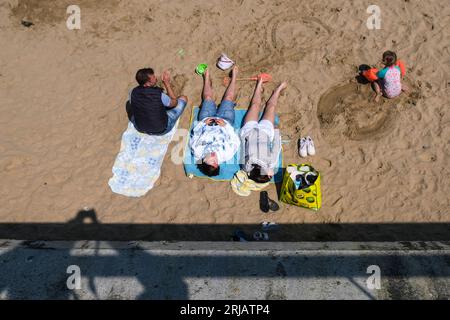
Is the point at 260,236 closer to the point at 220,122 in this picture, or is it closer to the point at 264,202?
the point at 264,202

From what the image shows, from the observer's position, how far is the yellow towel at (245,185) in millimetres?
5504

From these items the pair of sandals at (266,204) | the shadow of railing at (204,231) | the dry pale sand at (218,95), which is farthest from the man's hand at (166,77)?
the pair of sandals at (266,204)

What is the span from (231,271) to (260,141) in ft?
6.64

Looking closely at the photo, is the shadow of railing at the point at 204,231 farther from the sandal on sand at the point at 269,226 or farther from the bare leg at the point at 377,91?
the bare leg at the point at 377,91

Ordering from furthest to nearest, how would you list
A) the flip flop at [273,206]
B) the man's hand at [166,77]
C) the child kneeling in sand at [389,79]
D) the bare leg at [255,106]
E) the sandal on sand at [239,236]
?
1. the man's hand at [166,77]
2. the bare leg at [255,106]
3. the child kneeling in sand at [389,79]
4. the flip flop at [273,206]
5. the sandal on sand at [239,236]

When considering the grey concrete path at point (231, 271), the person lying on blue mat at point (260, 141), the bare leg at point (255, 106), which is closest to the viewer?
the grey concrete path at point (231, 271)

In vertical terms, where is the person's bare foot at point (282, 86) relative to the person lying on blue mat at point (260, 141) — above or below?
above

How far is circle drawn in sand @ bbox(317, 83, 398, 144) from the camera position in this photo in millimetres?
5852

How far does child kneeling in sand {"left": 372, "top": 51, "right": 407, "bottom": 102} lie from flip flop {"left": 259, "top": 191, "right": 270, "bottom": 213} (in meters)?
2.63

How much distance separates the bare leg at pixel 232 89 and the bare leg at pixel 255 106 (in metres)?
0.39

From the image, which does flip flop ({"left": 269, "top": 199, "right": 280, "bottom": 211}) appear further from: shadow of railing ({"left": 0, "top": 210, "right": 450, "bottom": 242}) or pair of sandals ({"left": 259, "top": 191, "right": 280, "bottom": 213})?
shadow of railing ({"left": 0, "top": 210, "right": 450, "bottom": 242})

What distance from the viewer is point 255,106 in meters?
6.02
